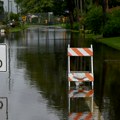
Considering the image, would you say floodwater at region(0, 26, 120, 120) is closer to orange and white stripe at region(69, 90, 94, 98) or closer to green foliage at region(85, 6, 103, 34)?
orange and white stripe at region(69, 90, 94, 98)

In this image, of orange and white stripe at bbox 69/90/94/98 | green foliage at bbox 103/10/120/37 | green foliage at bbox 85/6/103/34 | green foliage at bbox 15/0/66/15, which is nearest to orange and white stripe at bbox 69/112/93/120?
orange and white stripe at bbox 69/90/94/98

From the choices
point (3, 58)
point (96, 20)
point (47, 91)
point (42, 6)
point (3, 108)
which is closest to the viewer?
point (3, 58)

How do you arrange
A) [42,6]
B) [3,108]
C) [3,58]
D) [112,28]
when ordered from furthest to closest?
1. [42,6]
2. [112,28]
3. [3,108]
4. [3,58]

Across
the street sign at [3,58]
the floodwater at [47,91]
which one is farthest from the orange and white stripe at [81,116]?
the street sign at [3,58]

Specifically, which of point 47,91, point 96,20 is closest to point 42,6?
point 96,20

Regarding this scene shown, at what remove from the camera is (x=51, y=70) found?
63.5 feet

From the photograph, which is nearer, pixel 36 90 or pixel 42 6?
pixel 36 90

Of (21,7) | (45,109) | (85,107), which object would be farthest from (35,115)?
(21,7)

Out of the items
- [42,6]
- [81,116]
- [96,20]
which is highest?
[42,6]

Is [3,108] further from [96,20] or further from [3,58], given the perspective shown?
[96,20]

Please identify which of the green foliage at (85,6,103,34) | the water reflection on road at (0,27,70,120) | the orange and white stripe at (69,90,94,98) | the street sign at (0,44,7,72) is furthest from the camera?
the green foliage at (85,6,103,34)

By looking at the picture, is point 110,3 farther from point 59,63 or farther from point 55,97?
point 55,97

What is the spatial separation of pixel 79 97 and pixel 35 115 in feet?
9.05

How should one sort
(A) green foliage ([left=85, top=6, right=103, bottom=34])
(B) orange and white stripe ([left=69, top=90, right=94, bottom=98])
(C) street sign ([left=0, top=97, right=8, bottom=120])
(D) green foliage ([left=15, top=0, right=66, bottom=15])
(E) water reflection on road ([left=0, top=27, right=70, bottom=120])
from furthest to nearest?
1. (D) green foliage ([left=15, top=0, right=66, bottom=15])
2. (A) green foliage ([left=85, top=6, right=103, bottom=34])
3. (B) orange and white stripe ([left=69, top=90, right=94, bottom=98])
4. (E) water reflection on road ([left=0, top=27, right=70, bottom=120])
5. (C) street sign ([left=0, top=97, right=8, bottom=120])
